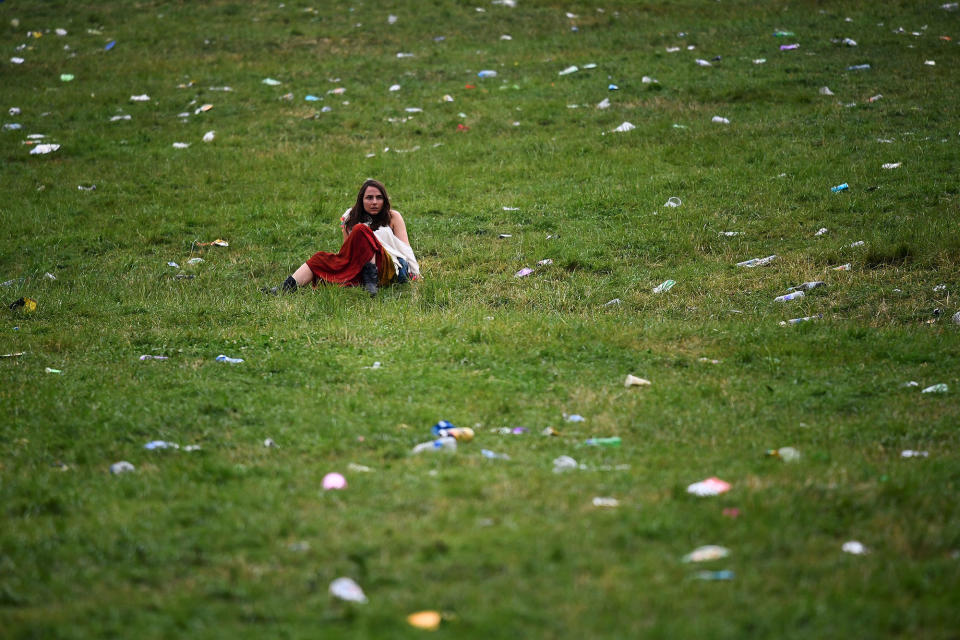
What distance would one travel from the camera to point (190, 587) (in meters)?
3.37

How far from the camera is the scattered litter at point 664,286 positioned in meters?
8.09

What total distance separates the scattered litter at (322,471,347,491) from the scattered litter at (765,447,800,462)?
2.28 metres

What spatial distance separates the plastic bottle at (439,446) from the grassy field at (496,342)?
0.08 m

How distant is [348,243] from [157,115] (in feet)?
26.0

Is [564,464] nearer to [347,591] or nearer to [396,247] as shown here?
[347,591]

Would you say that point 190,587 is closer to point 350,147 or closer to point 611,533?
point 611,533

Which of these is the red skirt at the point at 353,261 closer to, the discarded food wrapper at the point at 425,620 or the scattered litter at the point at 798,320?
the scattered litter at the point at 798,320

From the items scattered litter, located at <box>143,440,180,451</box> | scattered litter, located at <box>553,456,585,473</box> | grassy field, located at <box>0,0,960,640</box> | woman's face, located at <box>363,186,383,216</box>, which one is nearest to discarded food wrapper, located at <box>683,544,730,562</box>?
grassy field, located at <box>0,0,960,640</box>

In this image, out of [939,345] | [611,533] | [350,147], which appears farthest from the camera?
[350,147]

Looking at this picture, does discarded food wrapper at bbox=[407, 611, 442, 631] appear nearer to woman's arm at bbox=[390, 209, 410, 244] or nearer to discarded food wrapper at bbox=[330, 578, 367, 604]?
discarded food wrapper at bbox=[330, 578, 367, 604]

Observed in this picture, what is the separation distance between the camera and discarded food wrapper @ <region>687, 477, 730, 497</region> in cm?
413

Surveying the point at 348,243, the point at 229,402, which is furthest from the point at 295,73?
the point at 229,402

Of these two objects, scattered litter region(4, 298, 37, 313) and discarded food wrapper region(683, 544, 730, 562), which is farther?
scattered litter region(4, 298, 37, 313)

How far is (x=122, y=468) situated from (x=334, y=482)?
1.21m
